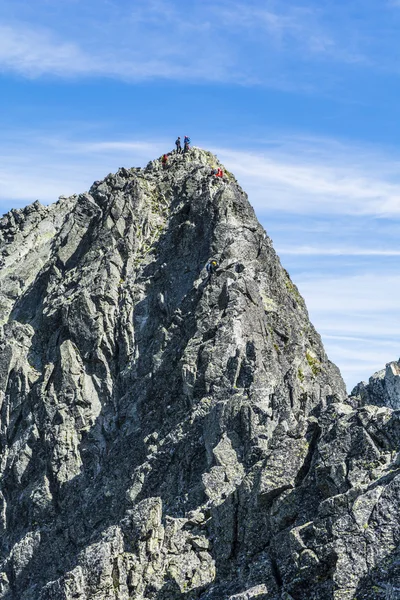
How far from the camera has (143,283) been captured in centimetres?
9662

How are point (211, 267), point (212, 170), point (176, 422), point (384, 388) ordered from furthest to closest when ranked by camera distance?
point (212, 170) → point (384, 388) → point (211, 267) → point (176, 422)

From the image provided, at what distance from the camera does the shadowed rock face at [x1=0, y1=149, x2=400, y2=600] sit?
45.1 m

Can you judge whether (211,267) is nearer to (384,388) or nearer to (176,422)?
(176,422)

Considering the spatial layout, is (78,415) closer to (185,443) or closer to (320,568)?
(185,443)

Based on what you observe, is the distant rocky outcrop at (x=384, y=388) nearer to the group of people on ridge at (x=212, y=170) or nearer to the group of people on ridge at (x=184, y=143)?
the group of people on ridge at (x=212, y=170)

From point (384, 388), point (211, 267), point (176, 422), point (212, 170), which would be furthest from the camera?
point (212, 170)

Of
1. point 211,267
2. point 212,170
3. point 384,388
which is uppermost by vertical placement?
point 212,170

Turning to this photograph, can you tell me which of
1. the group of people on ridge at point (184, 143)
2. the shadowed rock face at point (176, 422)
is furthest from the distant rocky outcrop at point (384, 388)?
the group of people on ridge at point (184, 143)

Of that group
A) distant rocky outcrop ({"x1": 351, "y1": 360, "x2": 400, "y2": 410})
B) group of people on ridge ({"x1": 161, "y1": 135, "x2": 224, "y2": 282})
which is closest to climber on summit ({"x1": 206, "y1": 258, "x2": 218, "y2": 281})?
group of people on ridge ({"x1": 161, "y1": 135, "x2": 224, "y2": 282})

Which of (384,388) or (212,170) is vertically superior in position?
(212,170)

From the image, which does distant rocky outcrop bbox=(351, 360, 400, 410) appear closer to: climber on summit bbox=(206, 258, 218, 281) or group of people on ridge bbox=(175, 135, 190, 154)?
climber on summit bbox=(206, 258, 218, 281)

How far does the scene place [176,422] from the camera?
78.1 meters

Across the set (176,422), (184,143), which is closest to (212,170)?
(184,143)

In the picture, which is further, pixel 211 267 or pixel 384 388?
pixel 384 388
